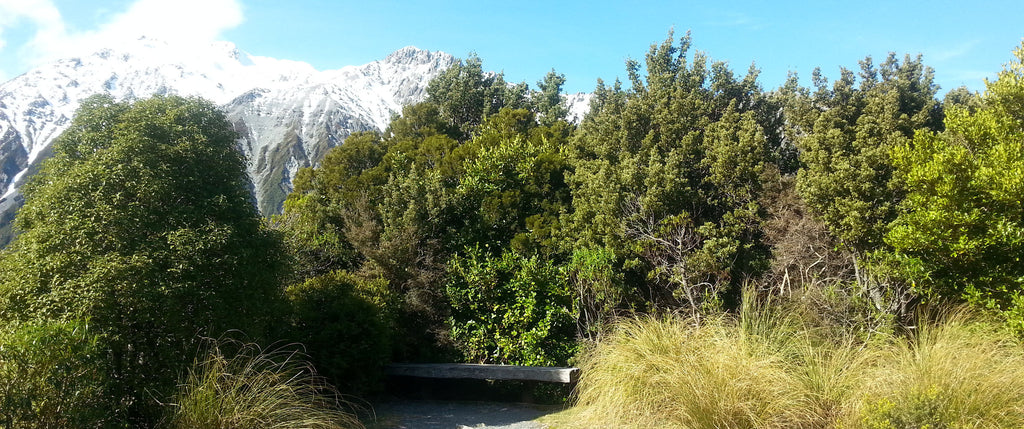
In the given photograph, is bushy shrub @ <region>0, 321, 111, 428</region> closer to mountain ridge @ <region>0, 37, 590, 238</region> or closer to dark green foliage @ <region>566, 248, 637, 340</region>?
dark green foliage @ <region>566, 248, 637, 340</region>

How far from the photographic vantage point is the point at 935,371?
4031 mm

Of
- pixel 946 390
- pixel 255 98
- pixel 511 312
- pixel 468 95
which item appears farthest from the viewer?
pixel 255 98

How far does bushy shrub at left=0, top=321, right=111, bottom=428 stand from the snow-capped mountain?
88558 mm

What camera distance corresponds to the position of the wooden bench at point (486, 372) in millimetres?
7965

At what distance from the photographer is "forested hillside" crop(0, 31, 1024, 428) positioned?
438cm

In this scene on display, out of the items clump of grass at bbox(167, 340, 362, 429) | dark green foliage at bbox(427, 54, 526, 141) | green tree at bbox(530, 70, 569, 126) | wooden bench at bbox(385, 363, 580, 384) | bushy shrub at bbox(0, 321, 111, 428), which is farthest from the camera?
green tree at bbox(530, 70, 569, 126)

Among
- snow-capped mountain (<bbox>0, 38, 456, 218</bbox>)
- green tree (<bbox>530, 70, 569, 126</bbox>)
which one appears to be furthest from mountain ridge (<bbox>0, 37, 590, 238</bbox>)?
green tree (<bbox>530, 70, 569, 126</bbox>)

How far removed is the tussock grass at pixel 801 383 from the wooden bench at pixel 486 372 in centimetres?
263

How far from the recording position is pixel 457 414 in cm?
786

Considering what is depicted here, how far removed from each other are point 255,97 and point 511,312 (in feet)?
514

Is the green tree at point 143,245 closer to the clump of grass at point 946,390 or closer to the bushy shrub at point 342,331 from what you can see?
the bushy shrub at point 342,331

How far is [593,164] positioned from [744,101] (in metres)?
3.91

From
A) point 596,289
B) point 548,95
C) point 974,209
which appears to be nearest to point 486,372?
point 596,289

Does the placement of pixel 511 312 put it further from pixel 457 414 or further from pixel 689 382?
pixel 689 382
